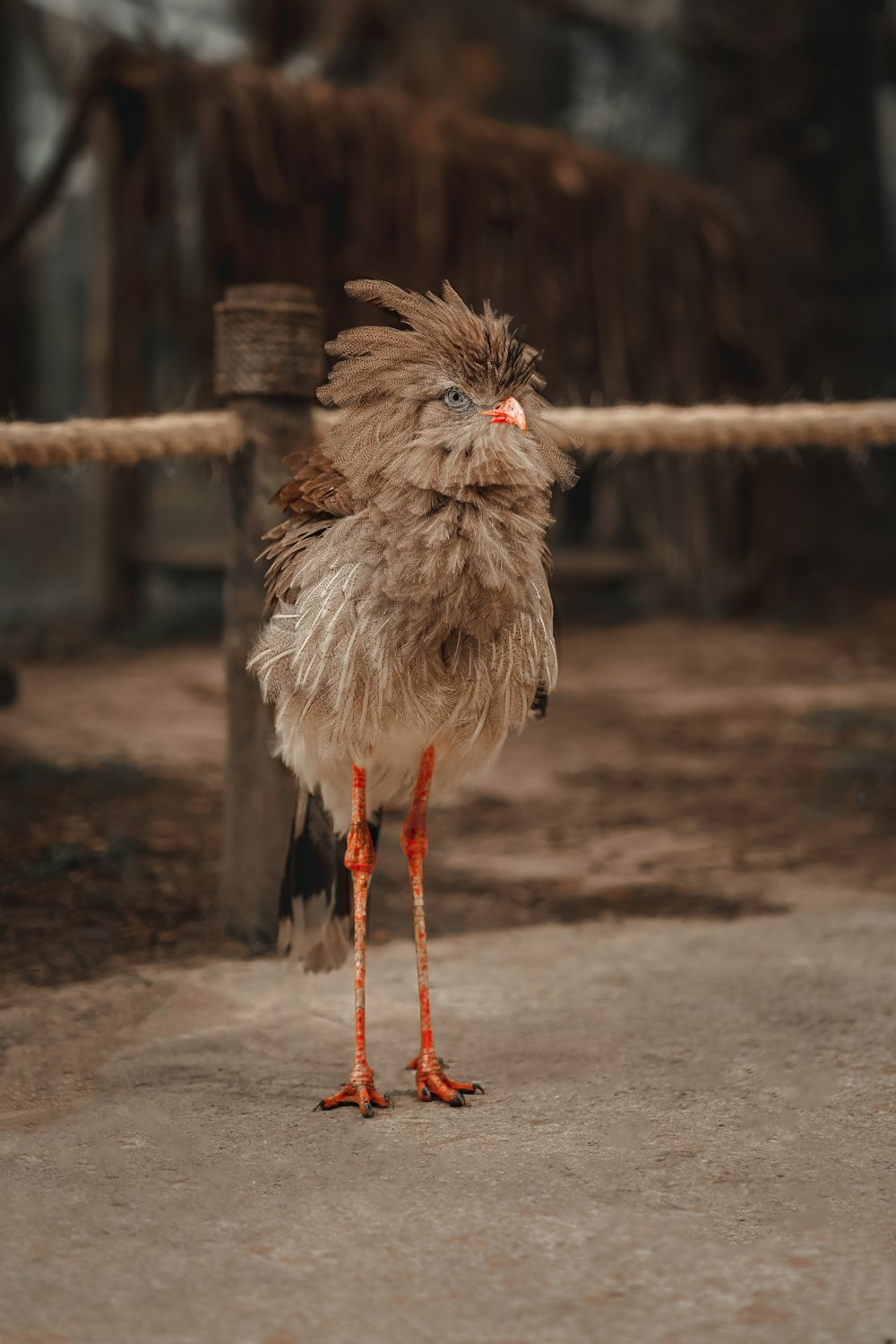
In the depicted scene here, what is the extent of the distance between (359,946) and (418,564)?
0.82m

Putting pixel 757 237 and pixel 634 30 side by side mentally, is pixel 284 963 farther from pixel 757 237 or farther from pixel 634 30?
pixel 634 30

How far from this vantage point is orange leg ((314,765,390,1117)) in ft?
8.80

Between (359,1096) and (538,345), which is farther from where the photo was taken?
(538,345)

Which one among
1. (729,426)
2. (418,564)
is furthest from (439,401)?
(729,426)

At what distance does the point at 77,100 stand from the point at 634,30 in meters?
6.31

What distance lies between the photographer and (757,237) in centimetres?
1051

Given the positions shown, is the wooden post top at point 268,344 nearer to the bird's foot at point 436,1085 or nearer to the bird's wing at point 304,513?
the bird's wing at point 304,513

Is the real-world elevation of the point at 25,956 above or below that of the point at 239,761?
below

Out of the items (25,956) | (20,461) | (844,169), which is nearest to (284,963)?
(25,956)

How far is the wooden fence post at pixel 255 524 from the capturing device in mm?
3400

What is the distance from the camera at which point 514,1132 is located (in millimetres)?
2555

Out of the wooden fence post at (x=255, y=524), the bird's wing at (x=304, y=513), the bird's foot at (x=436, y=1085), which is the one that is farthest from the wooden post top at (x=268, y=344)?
the bird's foot at (x=436, y=1085)

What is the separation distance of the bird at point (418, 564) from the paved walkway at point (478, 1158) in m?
0.24

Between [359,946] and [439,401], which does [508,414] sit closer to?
[439,401]
